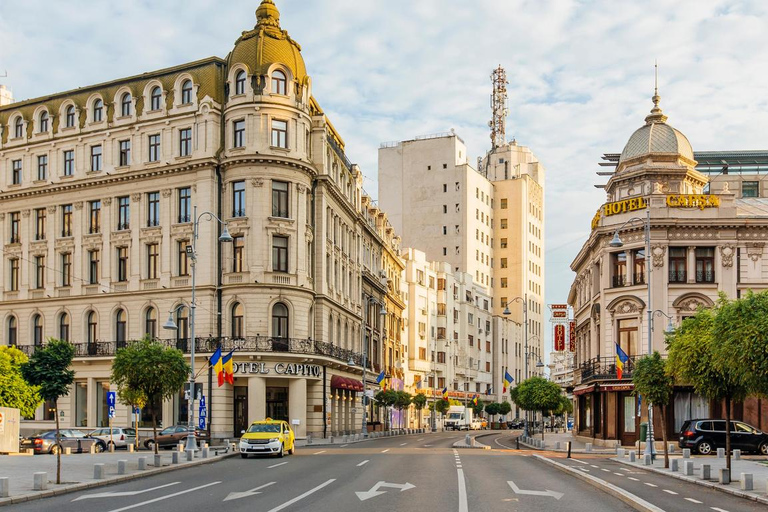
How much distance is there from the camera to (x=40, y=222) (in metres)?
66.6

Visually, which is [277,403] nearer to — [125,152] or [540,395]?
[540,395]

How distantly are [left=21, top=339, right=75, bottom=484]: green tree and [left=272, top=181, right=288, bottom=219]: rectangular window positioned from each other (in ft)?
51.4

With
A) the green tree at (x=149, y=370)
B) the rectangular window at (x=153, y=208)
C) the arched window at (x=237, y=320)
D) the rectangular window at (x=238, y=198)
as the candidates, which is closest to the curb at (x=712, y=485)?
the green tree at (x=149, y=370)

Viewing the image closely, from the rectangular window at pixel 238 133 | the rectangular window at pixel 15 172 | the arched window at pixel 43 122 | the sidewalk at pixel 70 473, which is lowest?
the sidewalk at pixel 70 473

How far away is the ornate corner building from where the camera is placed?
5809 cm

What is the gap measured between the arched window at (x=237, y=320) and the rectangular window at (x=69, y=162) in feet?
55.7

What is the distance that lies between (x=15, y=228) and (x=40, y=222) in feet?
7.98

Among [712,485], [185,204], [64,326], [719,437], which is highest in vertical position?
[185,204]

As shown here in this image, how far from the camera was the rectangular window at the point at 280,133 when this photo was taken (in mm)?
59031

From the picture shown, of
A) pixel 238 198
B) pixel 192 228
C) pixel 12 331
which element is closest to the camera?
pixel 238 198

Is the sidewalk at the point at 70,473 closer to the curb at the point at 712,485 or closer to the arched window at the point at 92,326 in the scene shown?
the curb at the point at 712,485

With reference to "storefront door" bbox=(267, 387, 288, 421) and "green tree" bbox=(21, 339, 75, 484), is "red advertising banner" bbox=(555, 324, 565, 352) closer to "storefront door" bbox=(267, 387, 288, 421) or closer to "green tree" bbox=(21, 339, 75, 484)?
"storefront door" bbox=(267, 387, 288, 421)

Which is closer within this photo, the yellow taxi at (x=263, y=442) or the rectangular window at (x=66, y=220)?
the yellow taxi at (x=263, y=442)

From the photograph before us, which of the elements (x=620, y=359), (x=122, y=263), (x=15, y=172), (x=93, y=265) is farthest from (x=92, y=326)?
(x=620, y=359)
